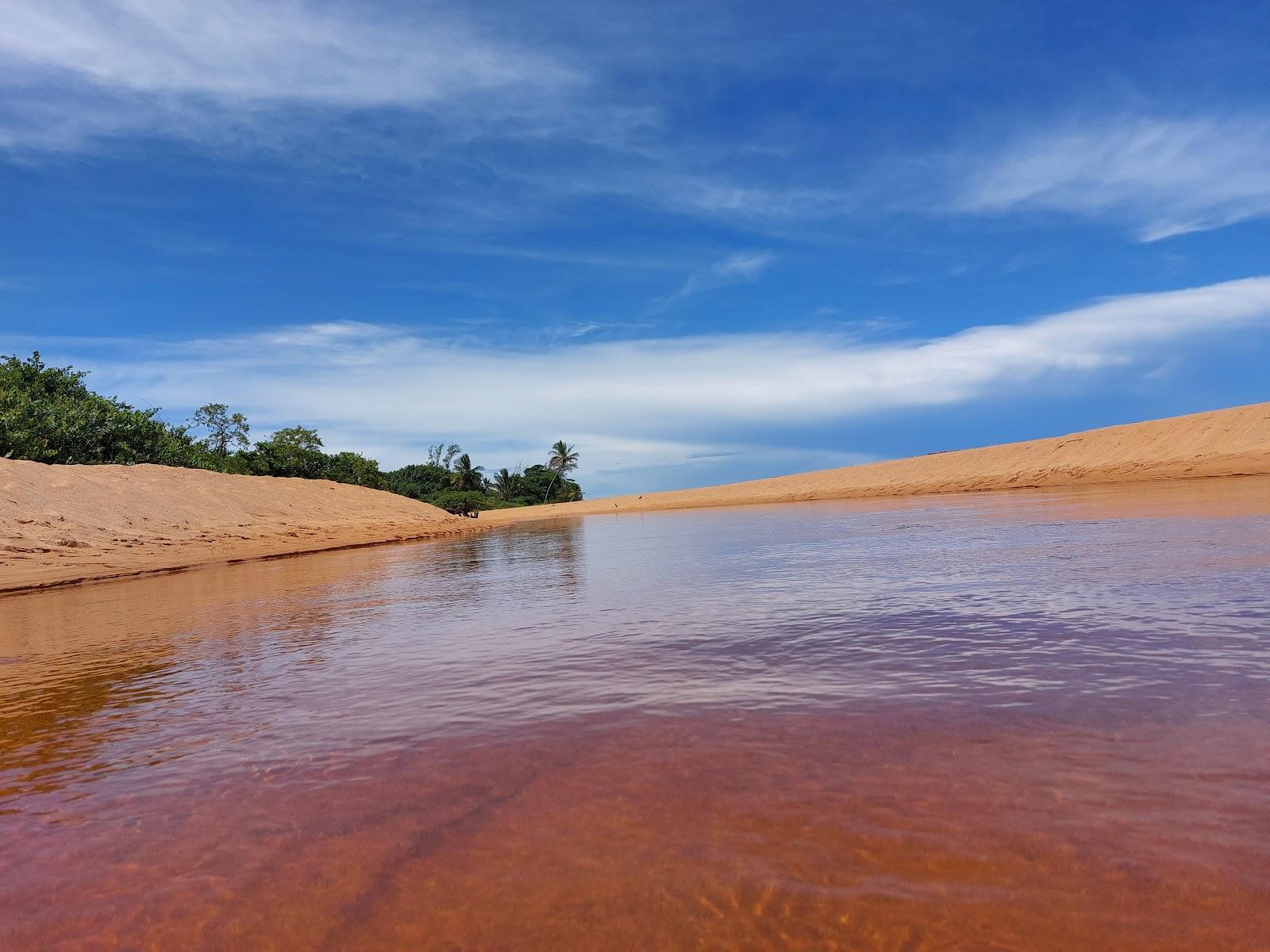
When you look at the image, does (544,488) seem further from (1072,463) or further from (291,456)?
(1072,463)

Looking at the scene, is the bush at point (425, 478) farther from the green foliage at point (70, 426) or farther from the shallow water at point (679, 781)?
the shallow water at point (679, 781)

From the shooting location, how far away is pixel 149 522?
875 inches

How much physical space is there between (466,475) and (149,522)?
7209 cm

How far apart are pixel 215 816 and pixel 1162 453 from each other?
43.2 m

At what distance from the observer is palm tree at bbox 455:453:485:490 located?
9350 centimetres

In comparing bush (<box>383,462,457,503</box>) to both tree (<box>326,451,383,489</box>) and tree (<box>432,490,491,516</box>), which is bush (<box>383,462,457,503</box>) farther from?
tree (<box>326,451,383,489</box>)

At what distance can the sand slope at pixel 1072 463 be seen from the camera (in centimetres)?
3209

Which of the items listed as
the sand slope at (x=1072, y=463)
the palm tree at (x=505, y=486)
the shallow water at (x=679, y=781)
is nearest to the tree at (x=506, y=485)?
the palm tree at (x=505, y=486)

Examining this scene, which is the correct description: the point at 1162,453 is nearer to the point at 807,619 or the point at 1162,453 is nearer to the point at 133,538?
the point at 807,619

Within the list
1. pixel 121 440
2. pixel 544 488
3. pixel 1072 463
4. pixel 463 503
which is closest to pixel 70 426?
pixel 121 440

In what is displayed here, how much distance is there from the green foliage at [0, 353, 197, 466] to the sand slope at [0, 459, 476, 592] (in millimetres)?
8600

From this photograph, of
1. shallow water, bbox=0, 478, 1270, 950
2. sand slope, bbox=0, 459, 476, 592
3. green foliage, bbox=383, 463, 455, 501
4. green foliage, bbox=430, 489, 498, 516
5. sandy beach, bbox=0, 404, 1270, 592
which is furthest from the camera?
green foliage, bbox=383, 463, 455, 501

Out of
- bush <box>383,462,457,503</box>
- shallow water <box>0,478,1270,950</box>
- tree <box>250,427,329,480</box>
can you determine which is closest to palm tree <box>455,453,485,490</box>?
bush <box>383,462,457,503</box>

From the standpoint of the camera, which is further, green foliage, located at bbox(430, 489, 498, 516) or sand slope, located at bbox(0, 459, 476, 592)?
green foliage, located at bbox(430, 489, 498, 516)
